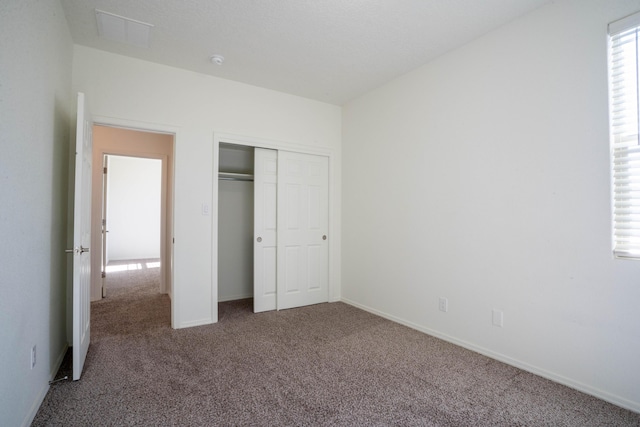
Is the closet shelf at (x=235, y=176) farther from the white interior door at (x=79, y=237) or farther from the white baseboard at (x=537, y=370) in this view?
the white baseboard at (x=537, y=370)

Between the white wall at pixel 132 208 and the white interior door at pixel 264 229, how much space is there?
18.0 feet

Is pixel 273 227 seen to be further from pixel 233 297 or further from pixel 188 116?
pixel 188 116

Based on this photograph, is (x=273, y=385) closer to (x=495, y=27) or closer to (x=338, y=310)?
(x=338, y=310)

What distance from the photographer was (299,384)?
7.21ft

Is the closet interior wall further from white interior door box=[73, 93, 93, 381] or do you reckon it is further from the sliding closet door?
white interior door box=[73, 93, 93, 381]

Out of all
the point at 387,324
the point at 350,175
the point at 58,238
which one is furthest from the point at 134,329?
the point at 350,175

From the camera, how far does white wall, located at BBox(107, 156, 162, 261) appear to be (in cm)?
839

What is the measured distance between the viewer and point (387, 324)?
3463 millimetres

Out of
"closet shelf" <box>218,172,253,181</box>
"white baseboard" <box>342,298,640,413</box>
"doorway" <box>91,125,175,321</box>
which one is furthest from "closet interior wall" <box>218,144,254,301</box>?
"white baseboard" <box>342,298,640,413</box>


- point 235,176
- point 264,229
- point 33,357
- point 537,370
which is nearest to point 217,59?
point 235,176

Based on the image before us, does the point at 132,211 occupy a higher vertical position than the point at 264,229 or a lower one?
higher

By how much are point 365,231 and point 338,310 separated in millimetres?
1058

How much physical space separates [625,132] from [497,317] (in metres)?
1.58

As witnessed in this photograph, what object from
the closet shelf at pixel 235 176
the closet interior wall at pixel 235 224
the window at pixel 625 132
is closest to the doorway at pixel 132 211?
the closet interior wall at pixel 235 224
